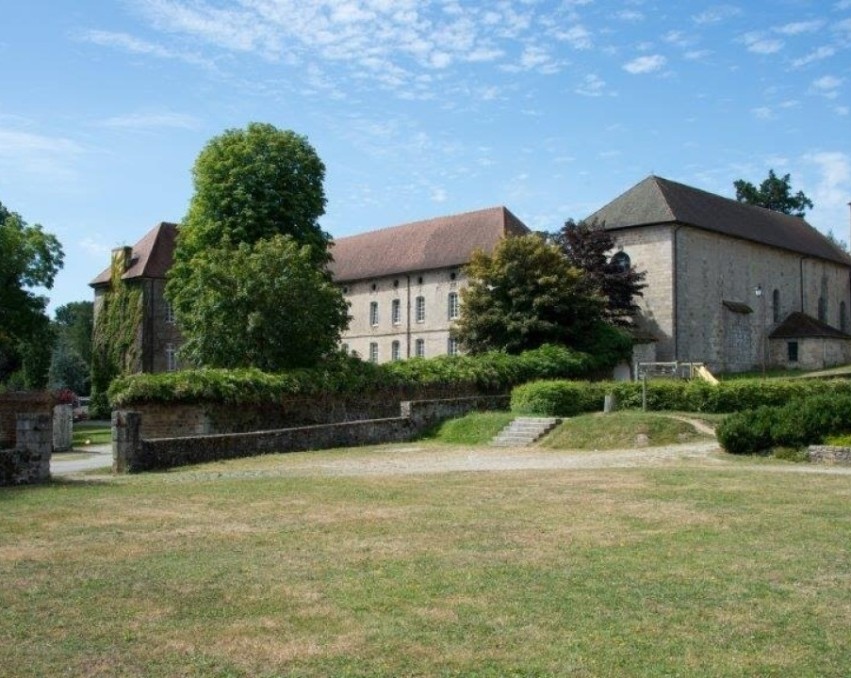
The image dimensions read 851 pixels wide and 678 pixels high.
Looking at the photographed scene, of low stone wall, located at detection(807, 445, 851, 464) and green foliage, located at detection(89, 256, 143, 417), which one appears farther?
green foliage, located at detection(89, 256, 143, 417)

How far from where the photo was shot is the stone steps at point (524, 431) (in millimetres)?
25712

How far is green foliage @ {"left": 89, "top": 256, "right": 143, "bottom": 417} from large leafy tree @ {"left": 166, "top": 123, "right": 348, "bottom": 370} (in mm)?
12920

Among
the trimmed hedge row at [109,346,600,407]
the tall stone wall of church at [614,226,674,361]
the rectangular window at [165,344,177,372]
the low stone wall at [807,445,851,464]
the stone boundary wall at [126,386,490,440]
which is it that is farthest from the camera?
the rectangular window at [165,344,177,372]

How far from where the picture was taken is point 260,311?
30.9m

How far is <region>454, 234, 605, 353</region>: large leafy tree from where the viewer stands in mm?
37375

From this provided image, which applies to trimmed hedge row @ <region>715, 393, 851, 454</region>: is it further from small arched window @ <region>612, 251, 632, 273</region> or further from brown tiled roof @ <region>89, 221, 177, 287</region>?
brown tiled roof @ <region>89, 221, 177, 287</region>

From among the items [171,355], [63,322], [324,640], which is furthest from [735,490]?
[63,322]

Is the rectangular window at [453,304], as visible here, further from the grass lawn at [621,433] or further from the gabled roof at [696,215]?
the grass lawn at [621,433]

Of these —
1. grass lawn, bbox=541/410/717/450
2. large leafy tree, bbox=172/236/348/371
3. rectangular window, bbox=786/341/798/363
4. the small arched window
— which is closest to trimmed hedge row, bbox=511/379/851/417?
grass lawn, bbox=541/410/717/450

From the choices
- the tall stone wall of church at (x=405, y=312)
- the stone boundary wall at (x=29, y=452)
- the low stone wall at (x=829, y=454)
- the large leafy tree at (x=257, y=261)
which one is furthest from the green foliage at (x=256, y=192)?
the low stone wall at (x=829, y=454)

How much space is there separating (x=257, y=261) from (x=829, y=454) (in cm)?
1914

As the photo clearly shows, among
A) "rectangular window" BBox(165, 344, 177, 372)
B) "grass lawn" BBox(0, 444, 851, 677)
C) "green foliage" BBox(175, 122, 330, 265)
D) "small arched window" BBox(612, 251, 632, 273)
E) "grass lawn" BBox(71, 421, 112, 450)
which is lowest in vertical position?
"grass lawn" BBox(71, 421, 112, 450)

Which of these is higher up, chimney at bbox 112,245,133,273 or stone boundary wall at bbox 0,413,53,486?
chimney at bbox 112,245,133,273

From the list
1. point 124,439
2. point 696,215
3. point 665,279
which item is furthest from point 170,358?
point 124,439
